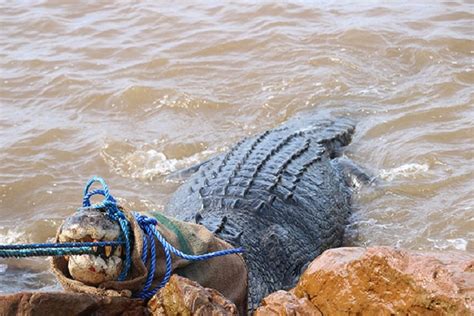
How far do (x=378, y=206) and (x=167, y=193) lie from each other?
1.91 m

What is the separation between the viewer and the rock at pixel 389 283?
2.32 m

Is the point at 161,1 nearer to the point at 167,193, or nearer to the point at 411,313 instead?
the point at 167,193

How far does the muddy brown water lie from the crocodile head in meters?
2.58

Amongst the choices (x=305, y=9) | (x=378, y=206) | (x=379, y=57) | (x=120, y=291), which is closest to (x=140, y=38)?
(x=305, y=9)

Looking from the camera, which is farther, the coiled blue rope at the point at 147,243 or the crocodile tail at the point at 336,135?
the crocodile tail at the point at 336,135

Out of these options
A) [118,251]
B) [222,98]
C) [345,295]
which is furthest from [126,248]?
[222,98]

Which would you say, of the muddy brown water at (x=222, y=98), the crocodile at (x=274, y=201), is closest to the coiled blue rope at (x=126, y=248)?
the crocodile at (x=274, y=201)

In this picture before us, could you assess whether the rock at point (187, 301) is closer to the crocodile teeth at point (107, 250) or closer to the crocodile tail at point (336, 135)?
the crocodile teeth at point (107, 250)

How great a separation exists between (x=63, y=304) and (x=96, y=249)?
0.84ft

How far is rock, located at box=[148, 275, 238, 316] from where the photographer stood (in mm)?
2436

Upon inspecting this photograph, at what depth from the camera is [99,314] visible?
248 centimetres

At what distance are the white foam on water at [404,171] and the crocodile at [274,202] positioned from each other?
0.28 metres

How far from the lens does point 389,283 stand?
247 cm

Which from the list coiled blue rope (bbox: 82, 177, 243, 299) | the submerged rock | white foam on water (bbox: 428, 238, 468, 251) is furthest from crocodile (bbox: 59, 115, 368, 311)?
the submerged rock
